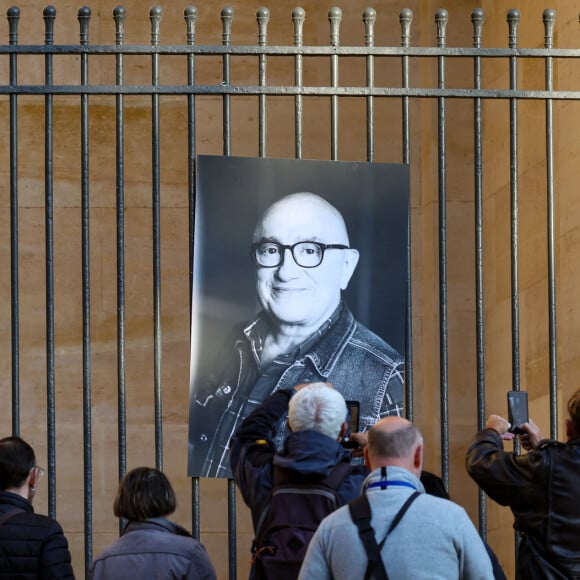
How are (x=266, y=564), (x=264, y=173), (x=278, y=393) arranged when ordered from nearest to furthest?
(x=266, y=564)
(x=278, y=393)
(x=264, y=173)

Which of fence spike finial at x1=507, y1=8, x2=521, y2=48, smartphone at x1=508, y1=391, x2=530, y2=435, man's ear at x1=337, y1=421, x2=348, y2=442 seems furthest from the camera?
fence spike finial at x1=507, y1=8, x2=521, y2=48

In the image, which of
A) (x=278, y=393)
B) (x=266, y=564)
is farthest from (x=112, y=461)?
(x=266, y=564)

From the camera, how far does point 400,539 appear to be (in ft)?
15.2

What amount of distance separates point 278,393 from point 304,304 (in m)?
1.27

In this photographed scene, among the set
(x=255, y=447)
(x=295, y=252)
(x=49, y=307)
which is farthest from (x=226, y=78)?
(x=255, y=447)

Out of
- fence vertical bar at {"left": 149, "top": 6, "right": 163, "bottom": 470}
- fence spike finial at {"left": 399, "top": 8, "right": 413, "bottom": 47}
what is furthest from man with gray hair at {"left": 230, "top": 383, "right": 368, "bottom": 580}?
fence spike finial at {"left": 399, "top": 8, "right": 413, "bottom": 47}

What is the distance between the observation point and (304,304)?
742 centimetres

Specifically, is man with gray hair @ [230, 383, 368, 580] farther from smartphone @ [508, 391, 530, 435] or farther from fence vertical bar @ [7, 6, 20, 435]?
fence vertical bar @ [7, 6, 20, 435]

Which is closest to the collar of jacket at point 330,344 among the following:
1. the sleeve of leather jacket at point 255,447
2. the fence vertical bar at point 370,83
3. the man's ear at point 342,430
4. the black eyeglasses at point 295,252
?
the black eyeglasses at point 295,252

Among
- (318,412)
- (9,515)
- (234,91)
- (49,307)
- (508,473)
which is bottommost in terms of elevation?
(9,515)

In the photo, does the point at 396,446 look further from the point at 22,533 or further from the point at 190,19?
the point at 190,19

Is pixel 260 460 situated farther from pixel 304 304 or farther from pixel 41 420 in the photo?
pixel 41 420

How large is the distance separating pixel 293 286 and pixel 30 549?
2.21 meters

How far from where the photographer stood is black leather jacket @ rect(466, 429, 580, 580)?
18.8 feet
